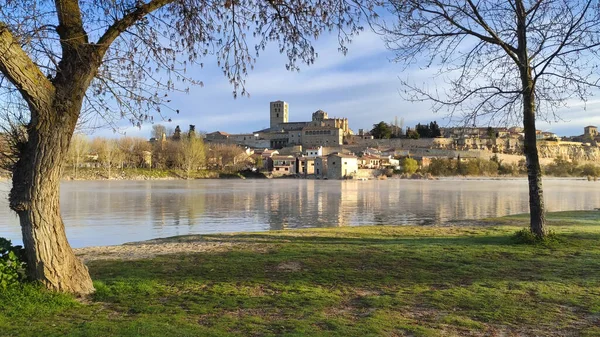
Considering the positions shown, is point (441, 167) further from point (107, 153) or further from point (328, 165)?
point (107, 153)

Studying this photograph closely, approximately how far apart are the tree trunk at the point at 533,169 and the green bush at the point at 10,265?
8950 millimetres

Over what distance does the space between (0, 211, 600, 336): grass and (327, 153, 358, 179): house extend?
9520 centimetres

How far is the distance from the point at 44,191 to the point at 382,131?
148411 millimetres

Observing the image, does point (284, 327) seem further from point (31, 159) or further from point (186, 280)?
point (31, 159)

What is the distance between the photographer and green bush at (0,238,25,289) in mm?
4988

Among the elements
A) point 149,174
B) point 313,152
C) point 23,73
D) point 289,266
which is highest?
point 313,152

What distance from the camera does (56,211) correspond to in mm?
5125

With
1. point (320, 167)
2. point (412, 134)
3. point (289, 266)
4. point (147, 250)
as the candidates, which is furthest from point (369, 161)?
point (289, 266)

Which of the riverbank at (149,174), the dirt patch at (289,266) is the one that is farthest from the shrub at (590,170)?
the dirt patch at (289,266)

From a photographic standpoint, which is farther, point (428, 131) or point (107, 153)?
point (428, 131)

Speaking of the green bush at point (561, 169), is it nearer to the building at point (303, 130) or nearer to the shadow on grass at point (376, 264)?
the building at point (303, 130)

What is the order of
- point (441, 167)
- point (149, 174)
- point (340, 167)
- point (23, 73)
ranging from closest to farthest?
1. point (23, 73)
2. point (149, 174)
3. point (340, 167)
4. point (441, 167)

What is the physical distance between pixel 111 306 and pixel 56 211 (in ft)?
4.12

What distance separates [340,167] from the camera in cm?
10494
